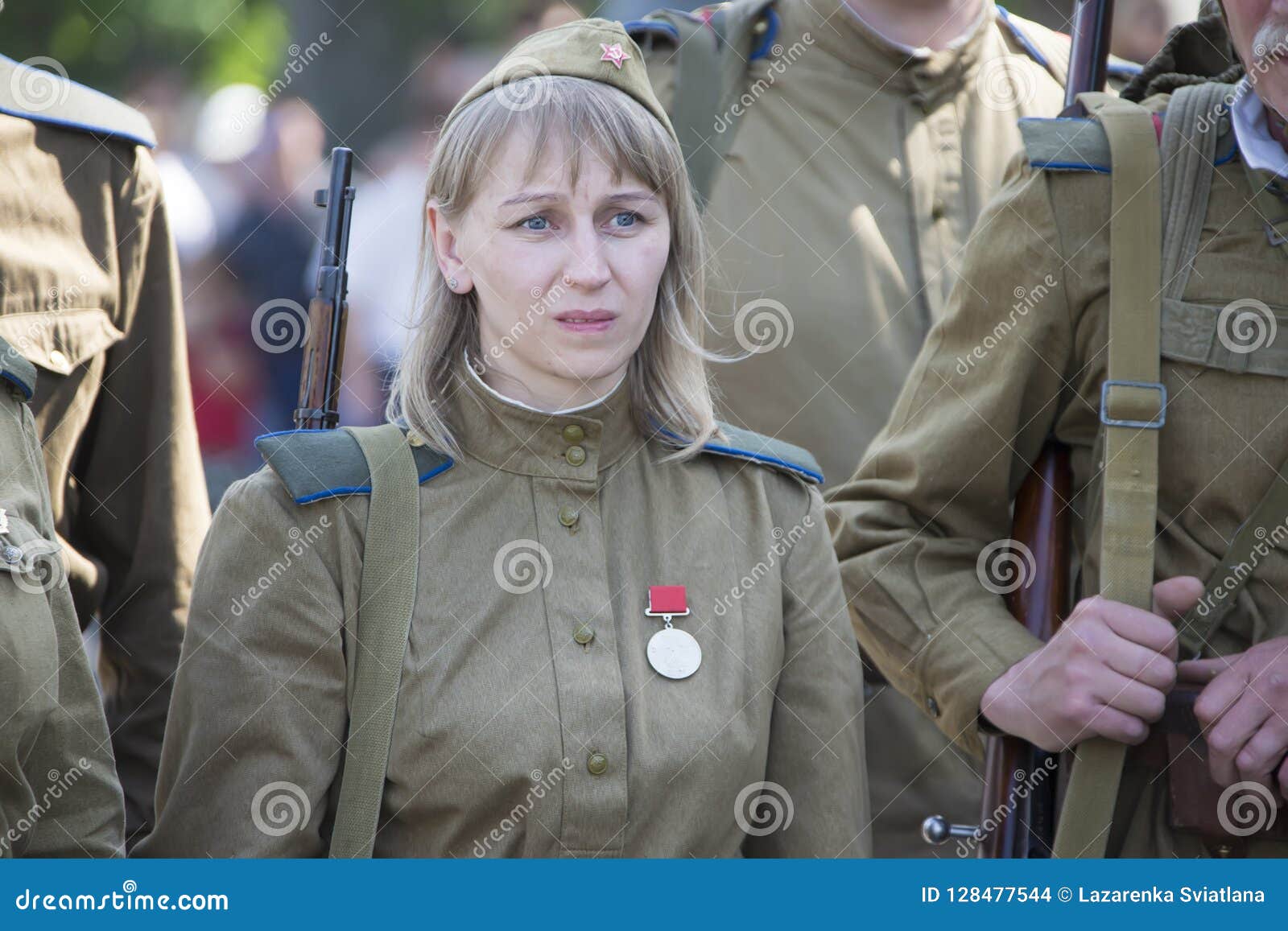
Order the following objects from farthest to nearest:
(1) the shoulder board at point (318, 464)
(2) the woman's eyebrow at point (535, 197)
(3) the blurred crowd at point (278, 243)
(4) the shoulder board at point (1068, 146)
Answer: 1. (3) the blurred crowd at point (278, 243)
2. (4) the shoulder board at point (1068, 146)
3. (2) the woman's eyebrow at point (535, 197)
4. (1) the shoulder board at point (318, 464)

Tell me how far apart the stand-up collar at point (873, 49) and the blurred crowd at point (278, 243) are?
1374 mm

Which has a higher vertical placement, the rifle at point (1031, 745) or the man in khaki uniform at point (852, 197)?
the man in khaki uniform at point (852, 197)

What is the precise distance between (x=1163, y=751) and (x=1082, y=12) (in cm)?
148

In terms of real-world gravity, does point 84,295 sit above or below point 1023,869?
above

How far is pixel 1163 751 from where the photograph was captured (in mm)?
2787

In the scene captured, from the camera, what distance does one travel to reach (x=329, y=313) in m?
3.56

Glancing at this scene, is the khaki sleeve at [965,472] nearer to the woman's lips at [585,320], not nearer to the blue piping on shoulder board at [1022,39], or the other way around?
the woman's lips at [585,320]

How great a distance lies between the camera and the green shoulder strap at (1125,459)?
278 centimetres

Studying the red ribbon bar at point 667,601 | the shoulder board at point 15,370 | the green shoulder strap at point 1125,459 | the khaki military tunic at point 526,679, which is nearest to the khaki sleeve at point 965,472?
the green shoulder strap at point 1125,459

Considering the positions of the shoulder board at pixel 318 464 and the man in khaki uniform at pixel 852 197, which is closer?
the shoulder board at pixel 318 464

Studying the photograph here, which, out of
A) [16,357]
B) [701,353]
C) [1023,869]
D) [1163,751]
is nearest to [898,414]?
A: [701,353]

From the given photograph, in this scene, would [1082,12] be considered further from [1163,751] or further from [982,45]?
[1163,751]

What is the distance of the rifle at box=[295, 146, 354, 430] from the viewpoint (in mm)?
3502

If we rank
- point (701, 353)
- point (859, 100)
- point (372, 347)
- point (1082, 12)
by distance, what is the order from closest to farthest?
point (701, 353) → point (1082, 12) → point (859, 100) → point (372, 347)
